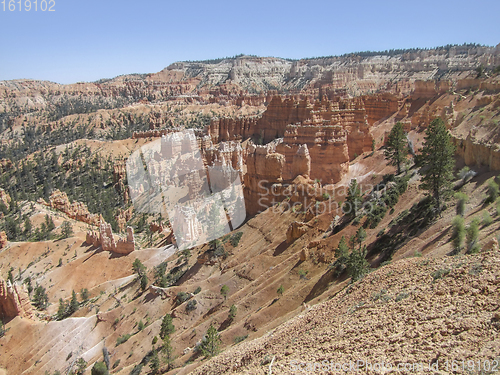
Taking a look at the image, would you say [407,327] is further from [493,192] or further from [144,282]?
[144,282]

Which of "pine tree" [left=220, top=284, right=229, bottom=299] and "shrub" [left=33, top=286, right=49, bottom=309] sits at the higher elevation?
"pine tree" [left=220, top=284, right=229, bottom=299]

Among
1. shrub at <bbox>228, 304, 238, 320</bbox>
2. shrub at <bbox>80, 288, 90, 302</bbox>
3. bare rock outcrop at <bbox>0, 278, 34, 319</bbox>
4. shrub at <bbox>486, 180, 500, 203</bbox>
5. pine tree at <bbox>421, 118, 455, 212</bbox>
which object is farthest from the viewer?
shrub at <bbox>80, 288, 90, 302</bbox>

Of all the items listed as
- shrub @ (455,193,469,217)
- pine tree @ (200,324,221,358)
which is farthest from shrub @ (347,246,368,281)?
pine tree @ (200,324,221,358)

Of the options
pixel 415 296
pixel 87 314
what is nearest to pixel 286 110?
pixel 87 314

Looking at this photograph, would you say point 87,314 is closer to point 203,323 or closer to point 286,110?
point 203,323

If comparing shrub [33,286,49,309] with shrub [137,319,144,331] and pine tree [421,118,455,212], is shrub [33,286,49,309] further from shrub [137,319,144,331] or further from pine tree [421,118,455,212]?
pine tree [421,118,455,212]

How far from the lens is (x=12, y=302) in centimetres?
2989

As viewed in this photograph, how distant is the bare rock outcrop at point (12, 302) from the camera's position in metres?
29.8

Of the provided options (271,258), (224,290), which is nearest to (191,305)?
(224,290)

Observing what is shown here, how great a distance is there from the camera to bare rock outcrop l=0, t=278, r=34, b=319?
29828 mm

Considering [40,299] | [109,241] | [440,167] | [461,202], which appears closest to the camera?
→ [461,202]

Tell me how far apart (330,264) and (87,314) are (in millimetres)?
21645

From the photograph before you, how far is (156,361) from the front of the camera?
1920 centimetres

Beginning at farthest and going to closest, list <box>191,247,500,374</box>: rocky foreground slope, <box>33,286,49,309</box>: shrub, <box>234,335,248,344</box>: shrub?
<box>33,286,49,309</box>: shrub < <box>234,335,248,344</box>: shrub < <box>191,247,500,374</box>: rocky foreground slope
